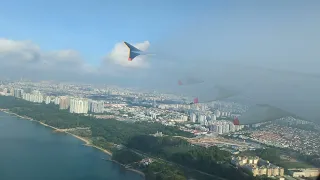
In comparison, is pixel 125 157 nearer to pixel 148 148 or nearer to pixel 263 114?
pixel 148 148

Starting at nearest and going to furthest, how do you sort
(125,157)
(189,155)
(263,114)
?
(263,114), (189,155), (125,157)

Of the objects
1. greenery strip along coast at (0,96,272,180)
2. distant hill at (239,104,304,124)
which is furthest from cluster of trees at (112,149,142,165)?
distant hill at (239,104,304,124)

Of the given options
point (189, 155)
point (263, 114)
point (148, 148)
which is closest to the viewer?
point (263, 114)

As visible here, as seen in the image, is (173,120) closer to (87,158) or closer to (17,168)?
(87,158)

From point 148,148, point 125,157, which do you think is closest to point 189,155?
point 125,157

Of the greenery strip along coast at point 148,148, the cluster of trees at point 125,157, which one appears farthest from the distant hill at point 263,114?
the cluster of trees at point 125,157

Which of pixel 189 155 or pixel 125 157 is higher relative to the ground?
pixel 189 155

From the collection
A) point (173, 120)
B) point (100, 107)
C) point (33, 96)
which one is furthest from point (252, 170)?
point (33, 96)

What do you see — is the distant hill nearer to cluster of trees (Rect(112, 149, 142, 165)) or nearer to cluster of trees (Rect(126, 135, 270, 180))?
cluster of trees (Rect(126, 135, 270, 180))
